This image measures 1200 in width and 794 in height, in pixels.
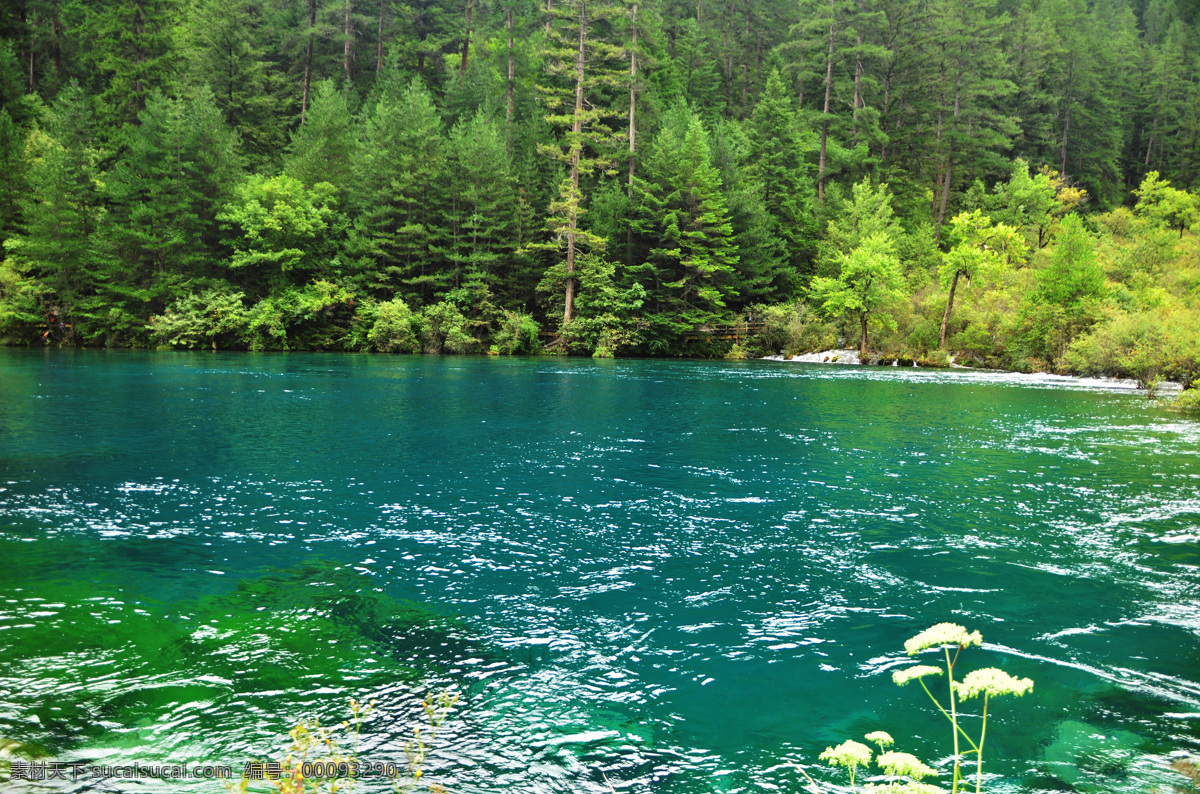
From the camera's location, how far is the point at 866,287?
147 feet

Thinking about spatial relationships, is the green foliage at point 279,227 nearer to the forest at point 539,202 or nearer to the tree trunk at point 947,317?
the forest at point 539,202

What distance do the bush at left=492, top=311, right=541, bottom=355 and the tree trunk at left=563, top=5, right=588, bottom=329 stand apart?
7.85 feet

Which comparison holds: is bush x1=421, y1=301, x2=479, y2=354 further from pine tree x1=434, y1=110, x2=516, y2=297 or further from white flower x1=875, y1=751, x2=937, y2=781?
white flower x1=875, y1=751, x2=937, y2=781

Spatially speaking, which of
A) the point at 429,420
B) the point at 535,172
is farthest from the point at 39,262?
the point at 429,420

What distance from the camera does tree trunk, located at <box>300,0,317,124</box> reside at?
2496 inches

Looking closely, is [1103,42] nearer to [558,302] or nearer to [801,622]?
[558,302]

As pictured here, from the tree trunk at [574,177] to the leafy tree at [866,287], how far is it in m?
16.5

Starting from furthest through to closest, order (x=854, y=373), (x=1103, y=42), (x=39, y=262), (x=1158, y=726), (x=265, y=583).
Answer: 1. (x=1103, y=42)
2. (x=39, y=262)
3. (x=854, y=373)
4. (x=265, y=583)
5. (x=1158, y=726)

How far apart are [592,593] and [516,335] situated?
141ft

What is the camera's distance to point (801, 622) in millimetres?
6863

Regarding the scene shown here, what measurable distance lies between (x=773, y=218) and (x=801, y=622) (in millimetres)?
51839

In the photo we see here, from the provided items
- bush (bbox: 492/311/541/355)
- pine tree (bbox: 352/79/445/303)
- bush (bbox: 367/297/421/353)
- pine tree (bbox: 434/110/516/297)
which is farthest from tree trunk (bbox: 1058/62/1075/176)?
bush (bbox: 367/297/421/353)

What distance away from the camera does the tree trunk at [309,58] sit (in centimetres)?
6341

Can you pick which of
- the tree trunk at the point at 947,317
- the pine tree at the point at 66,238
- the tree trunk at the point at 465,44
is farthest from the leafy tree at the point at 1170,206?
the pine tree at the point at 66,238
